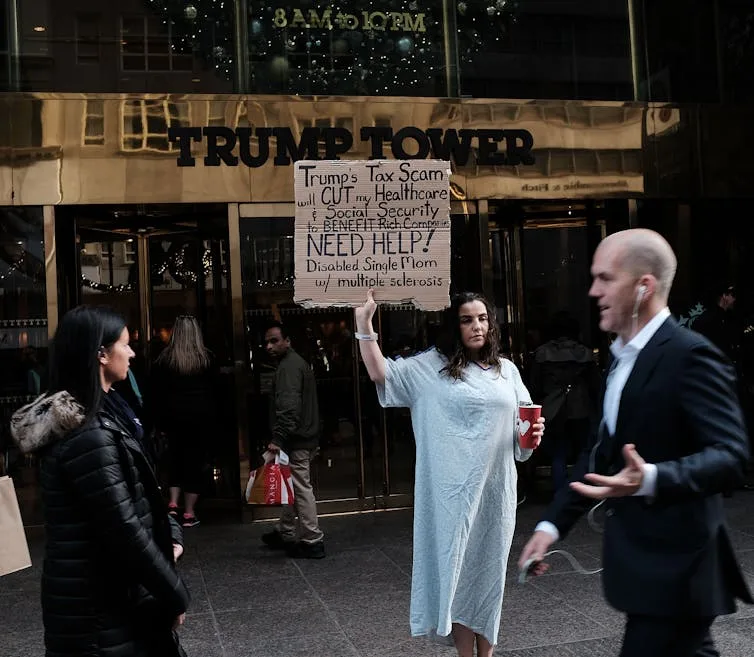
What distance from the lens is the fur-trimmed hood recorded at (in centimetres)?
286

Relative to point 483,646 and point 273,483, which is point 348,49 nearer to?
point 273,483

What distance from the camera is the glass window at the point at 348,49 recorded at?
30.1 feet

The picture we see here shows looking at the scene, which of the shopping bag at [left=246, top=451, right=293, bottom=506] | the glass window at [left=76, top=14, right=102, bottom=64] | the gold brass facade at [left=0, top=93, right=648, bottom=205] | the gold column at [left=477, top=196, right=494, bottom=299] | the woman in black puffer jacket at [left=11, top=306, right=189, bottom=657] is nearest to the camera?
the woman in black puffer jacket at [left=11, top=306, right=189, bottom=657]

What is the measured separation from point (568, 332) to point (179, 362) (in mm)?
3639

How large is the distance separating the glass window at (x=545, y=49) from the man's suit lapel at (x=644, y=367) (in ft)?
23.3

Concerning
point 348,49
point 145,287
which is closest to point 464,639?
point 145,287

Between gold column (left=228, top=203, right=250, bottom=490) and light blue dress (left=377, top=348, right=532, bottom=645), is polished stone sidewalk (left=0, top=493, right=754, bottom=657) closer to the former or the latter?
gold column (left=228, top=203, right=250, bottom=490)

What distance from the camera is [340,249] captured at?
16.4ft

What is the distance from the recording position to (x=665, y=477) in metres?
2.45

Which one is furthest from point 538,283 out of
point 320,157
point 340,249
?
point 340,249

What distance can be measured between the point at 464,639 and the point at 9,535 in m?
2.03

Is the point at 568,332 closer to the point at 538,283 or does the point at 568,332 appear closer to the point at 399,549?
the point at 538,283

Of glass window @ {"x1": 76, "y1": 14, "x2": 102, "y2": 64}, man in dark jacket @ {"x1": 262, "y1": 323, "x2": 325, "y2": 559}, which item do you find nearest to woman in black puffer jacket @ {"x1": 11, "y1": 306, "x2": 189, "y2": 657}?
man in dark jacket @ {"x1": 262, "y1": 323, "x2": 325, "y2": 559}

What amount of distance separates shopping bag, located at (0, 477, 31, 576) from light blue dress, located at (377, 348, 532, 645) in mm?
1690
